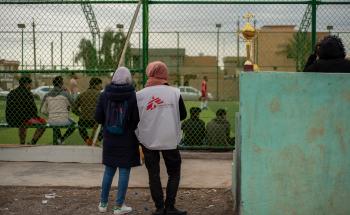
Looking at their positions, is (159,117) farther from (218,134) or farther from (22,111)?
(22,111)

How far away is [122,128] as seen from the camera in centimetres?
552

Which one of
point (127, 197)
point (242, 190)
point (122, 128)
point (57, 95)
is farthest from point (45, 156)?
point (242, 190)

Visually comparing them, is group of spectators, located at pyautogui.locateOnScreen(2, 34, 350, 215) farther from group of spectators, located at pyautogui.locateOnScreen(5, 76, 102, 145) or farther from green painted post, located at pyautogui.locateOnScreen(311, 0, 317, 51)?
group of spectators, located at pyautogui.locateOnScreen(5, 76, 102, 145)

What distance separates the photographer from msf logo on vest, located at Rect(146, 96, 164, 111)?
17.9 ft

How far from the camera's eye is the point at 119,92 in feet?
18.0

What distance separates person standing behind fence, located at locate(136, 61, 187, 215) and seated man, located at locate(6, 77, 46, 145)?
4.27 metres

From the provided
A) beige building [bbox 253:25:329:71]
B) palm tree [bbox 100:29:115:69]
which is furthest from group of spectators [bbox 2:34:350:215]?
beige building [bbox 253:25:329:71]

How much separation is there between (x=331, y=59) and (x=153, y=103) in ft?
5.87

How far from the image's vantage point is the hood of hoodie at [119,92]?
18.0 ft

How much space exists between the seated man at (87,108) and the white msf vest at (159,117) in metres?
3.92

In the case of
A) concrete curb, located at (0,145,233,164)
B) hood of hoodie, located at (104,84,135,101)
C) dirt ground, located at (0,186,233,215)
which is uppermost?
hood of hoodie, located at (104,84,135,101)

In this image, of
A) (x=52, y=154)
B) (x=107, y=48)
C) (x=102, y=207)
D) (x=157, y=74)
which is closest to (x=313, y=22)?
(x=157, y=74)

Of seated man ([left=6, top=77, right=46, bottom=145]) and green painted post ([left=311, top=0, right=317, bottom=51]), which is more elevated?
green painted post ([left=311, top=0, right=317, bottom=51])

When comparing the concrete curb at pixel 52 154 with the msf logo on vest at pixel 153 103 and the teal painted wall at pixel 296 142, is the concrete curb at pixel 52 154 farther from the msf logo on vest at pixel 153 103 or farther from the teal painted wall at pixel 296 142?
the teal painted wall at pixel 296 142
